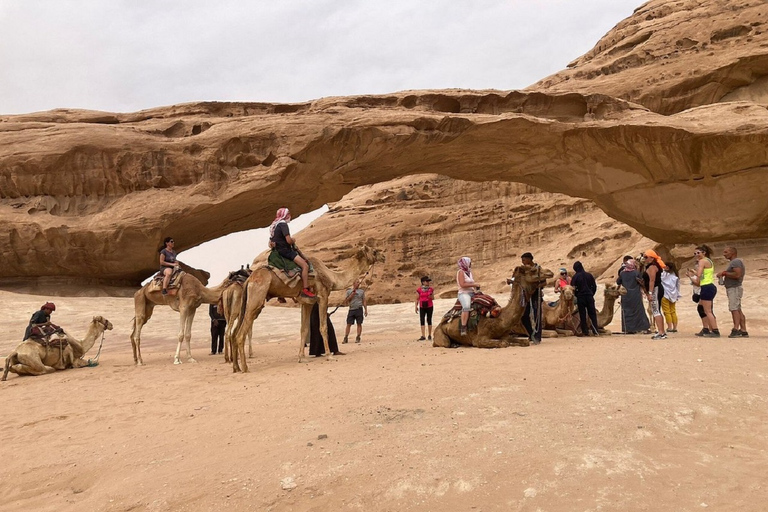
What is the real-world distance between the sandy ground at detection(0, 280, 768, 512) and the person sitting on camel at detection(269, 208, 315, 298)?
2.31 m

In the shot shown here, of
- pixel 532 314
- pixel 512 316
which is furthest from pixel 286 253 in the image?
pixel 532 314

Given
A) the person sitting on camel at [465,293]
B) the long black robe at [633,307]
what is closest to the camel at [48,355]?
the person sitting on camel at [465,293]

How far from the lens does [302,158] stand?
17.7 meters

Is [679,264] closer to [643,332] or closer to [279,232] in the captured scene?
[643,332]

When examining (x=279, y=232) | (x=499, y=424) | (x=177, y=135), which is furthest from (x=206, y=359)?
(x=177, y=135)

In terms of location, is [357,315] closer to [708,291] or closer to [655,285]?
[655,285]

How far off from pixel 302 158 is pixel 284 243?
30.7 ft

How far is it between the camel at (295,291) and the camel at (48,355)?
3.37 meters

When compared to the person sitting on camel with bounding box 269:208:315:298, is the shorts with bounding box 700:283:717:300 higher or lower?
lower

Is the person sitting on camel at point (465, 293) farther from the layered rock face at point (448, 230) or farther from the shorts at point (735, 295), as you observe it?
the layered rock face at point (448, 230)

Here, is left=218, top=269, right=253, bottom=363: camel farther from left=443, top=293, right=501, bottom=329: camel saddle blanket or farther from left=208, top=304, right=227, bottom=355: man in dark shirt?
left=443, top=293, right=501, bottom=329: camel saddle blanket

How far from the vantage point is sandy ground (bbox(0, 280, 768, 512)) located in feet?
9.93

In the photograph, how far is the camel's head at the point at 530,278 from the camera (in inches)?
354

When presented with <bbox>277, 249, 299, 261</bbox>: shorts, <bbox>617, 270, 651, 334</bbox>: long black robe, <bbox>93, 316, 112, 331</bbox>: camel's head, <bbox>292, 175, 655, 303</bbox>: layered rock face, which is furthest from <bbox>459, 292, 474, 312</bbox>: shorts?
<bbox>292, 175, 655, 303</bbox>: layered rock face
